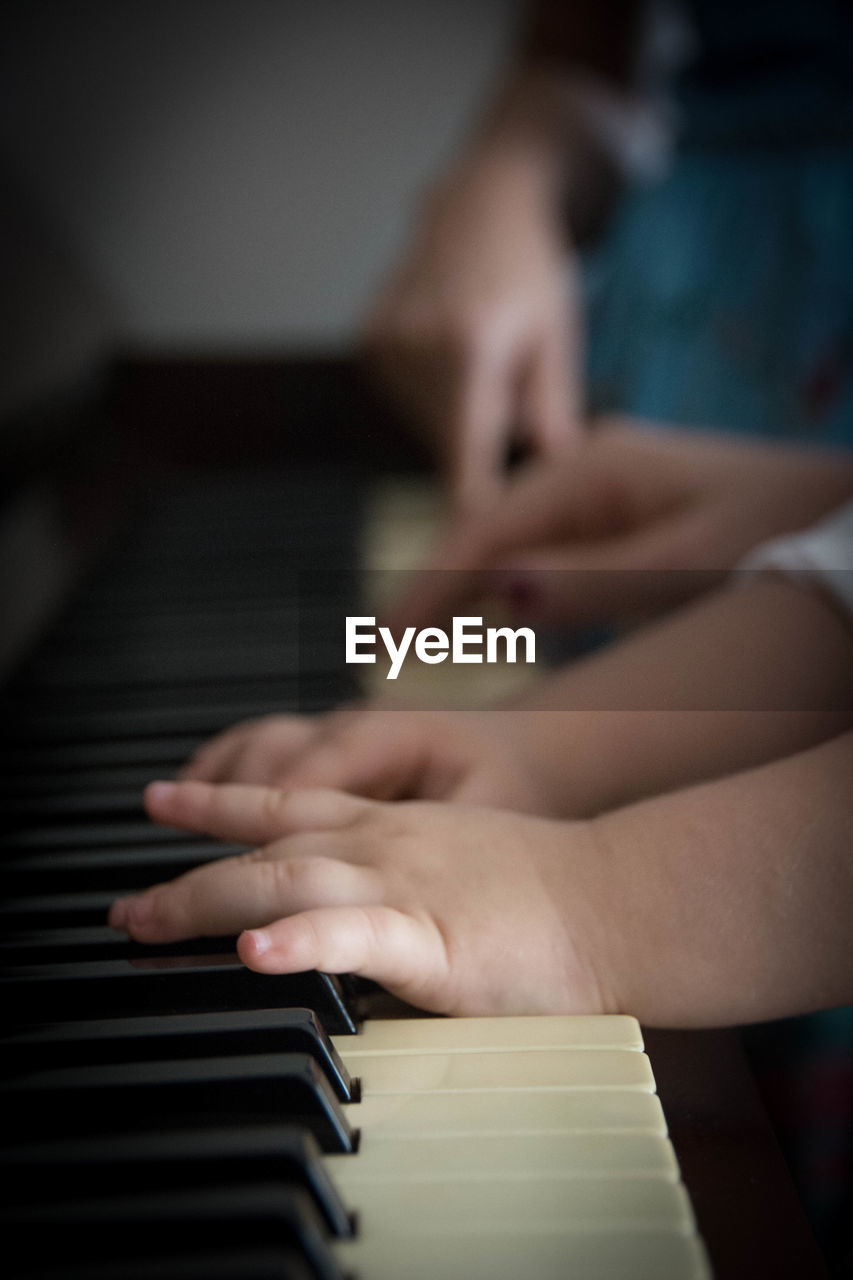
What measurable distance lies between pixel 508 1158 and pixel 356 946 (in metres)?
0.08

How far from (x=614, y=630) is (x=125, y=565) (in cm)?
46

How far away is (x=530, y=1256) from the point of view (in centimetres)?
27

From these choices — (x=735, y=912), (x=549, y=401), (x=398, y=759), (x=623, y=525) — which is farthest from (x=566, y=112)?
(x=735, y=912)

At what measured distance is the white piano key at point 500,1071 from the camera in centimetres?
33

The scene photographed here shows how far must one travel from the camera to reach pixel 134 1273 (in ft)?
0.82

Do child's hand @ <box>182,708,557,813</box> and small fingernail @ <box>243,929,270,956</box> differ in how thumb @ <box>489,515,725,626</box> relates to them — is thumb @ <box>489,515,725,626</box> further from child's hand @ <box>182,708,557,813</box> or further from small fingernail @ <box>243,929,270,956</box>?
small fingernail @ <box>243,929,270,956</box>

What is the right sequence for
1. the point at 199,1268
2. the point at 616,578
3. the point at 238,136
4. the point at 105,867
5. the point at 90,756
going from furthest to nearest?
the point at 238,136, the point at 616,578, the point at 90,756, the point at 105,867, the point at 199,1268

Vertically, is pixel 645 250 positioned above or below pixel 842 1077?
above

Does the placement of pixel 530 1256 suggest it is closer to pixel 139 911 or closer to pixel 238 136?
pixel 139 911

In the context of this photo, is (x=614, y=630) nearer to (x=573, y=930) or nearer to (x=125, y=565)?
(x=125, y=565)

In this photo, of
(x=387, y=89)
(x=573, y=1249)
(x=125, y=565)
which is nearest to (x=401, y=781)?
(x=573, y=1249)

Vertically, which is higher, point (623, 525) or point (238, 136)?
point (238, 136)

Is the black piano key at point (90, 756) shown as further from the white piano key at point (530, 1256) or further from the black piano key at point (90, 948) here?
Result: the white piano key at point (530, 1256)

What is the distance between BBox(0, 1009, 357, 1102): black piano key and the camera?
12.9 inches
